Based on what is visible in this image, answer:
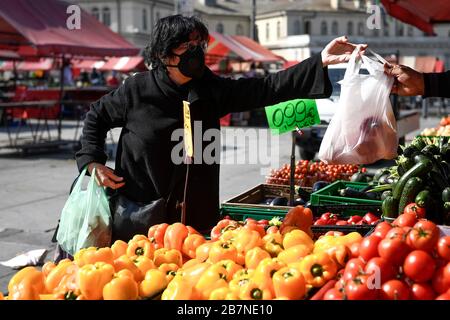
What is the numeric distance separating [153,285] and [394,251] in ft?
3.27

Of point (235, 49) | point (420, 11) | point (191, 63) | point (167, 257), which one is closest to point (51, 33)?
point (420, 11)

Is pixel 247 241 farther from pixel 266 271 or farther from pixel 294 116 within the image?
pixel 294 116

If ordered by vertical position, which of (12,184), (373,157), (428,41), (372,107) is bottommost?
(12,184)

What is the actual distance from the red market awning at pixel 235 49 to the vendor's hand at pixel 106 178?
15.5 m

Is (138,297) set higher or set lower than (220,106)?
lower

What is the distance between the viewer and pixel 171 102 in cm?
342

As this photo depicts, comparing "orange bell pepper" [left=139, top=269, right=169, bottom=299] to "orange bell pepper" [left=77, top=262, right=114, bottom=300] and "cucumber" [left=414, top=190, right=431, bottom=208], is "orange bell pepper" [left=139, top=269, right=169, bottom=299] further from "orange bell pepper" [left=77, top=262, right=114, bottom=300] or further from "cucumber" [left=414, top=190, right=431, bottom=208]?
"cucumber" [left=414, top=190, right=431, bottom=208]

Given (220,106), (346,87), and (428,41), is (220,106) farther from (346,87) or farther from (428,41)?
(428,41)

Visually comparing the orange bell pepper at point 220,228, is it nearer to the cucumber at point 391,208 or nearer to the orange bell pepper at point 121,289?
the orange bell pepper at point 121,289

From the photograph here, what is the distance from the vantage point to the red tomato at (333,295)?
7.34 ft

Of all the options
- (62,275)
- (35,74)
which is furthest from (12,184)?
(35,74)

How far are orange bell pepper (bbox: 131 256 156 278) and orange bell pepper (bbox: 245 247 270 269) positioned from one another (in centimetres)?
44
